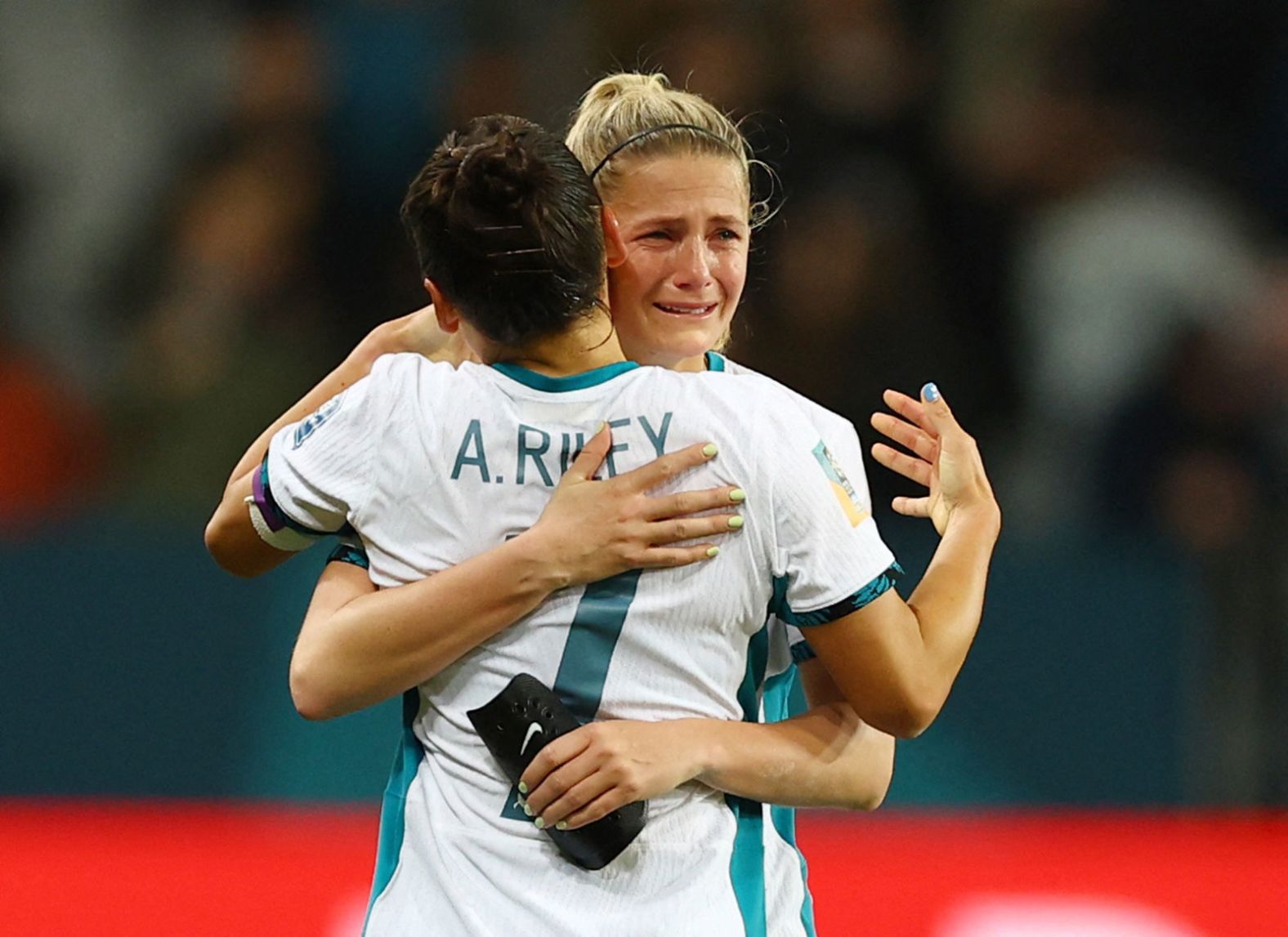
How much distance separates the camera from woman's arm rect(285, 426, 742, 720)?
1593mm

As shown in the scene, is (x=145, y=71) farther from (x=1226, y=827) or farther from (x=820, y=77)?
(x=1226, y=827)

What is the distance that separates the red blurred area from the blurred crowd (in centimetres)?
84

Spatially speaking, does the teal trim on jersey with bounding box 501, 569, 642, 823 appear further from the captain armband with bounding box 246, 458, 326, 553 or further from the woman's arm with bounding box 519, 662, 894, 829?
the captain armband with bounding box 246, 458, 326, 553

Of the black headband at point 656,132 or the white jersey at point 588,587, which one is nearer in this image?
the white jersey at point 588,587

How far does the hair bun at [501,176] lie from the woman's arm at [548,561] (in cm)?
22

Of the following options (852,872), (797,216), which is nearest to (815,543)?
(852,872)

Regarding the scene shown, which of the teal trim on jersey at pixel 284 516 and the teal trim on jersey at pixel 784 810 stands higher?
the teal trim on jersey at pixel 284 516

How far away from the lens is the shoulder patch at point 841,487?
63.6 inches

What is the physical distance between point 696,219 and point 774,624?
22.6 inches

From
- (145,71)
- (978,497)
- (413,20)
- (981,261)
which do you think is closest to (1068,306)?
(981,261)

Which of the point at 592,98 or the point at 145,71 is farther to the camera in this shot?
the point at 145,71

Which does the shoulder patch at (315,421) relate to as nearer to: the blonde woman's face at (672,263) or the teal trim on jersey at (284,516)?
the teal trim on jersey at (284,516)

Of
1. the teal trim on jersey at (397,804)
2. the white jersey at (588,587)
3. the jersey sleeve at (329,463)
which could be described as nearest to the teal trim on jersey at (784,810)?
the white jersey at (588,587)

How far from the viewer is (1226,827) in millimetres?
4000
